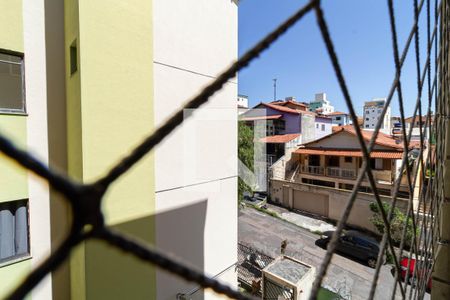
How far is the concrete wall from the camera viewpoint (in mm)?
12078

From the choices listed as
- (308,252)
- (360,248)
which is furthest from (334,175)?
(308,252)

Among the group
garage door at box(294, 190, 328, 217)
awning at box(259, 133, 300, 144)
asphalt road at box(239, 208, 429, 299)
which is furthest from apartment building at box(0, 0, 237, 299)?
awning at box(259, 133, 300, 144)

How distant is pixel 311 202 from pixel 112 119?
1365 centimetres

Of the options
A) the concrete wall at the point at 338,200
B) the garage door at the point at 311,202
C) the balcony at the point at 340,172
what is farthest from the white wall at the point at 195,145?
the balcony at the point at 340,172

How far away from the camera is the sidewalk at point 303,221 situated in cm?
1254

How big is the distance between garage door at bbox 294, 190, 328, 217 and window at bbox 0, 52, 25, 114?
13.9 metres

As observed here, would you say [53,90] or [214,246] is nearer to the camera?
[53,90]

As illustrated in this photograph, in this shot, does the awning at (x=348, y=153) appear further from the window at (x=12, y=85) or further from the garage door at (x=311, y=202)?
the window at (x=12, y=85)

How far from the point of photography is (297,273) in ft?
19.0

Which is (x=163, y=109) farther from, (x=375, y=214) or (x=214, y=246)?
(x=375, y=214)

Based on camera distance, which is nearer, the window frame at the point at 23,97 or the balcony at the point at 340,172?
the window frame at the point at 23,97

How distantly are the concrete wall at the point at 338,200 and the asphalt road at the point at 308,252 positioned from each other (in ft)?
7.09

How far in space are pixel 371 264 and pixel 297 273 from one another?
5470 millimetres

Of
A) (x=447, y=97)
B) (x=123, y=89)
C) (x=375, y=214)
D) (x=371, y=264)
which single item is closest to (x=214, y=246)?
(x=123, y=89)
